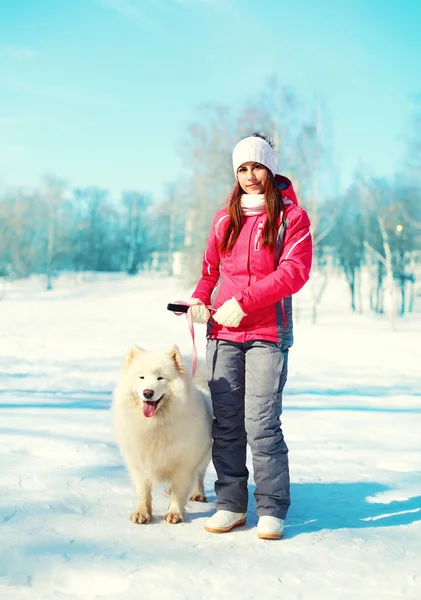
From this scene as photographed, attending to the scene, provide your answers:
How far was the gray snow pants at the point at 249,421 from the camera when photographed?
8.66 feet

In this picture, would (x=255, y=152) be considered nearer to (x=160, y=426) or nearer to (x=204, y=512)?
(x=160, y=426)

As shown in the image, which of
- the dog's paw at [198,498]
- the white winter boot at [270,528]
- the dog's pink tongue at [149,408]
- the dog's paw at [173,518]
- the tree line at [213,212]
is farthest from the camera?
the tree line at [213,212]

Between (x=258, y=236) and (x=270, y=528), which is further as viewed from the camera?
(x=258, y=236)

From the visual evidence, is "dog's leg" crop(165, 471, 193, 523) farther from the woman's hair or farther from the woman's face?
the woman's face

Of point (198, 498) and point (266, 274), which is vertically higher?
point (266, 274)

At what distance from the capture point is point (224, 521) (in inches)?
103

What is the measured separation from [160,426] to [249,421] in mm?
436

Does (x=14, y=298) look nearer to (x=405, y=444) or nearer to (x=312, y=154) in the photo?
(x=312, y=154)

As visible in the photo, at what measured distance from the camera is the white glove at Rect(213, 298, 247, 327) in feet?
8.37

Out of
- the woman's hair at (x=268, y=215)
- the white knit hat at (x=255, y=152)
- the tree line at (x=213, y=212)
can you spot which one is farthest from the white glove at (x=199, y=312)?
the tree line at (x=213, y=212)

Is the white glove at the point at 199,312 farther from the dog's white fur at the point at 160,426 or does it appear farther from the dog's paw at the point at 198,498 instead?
the dog's paw at the point at 198,498

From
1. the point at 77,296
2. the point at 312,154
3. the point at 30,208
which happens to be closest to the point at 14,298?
the point at 77,296

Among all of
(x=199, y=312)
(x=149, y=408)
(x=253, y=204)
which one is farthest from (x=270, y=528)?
(x=253, y=204)

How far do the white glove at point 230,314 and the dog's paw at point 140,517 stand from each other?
1.02 meters
